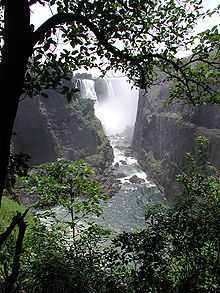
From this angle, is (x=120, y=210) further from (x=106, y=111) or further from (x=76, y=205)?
(x=106, y=111)

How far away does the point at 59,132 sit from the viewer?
2822 inches

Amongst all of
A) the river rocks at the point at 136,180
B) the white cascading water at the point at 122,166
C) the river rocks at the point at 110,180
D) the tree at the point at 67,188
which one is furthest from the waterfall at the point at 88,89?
the tree at the point at 67,188

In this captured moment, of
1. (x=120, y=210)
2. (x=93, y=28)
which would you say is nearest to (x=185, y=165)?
(x=93, y=28)

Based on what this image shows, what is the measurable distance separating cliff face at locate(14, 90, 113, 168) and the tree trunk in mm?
59775

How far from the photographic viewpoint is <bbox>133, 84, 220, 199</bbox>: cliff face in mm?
53141

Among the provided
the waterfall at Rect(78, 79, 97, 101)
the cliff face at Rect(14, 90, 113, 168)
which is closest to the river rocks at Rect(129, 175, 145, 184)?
the cliff face at Rect(14, 90, 113, 168)

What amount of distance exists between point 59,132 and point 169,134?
21816 mm

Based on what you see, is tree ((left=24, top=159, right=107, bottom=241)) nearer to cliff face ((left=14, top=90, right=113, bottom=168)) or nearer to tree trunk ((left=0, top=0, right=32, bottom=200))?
tree trunk ((left=0, top=0, right=32, bottom=200))

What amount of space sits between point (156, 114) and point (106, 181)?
85.8 feet

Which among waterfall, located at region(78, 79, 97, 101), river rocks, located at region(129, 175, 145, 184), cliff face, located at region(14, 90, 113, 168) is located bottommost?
river rocks, located at region(129, 175, 145, 184)

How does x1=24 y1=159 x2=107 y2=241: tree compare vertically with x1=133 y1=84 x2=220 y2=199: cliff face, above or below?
above

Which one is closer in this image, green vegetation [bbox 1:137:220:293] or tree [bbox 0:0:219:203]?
tree [bbox 0:0:219:203]

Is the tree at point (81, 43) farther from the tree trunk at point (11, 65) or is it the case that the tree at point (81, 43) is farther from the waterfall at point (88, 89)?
the waterfall at point (88, 89)

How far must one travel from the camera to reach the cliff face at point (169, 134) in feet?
174
